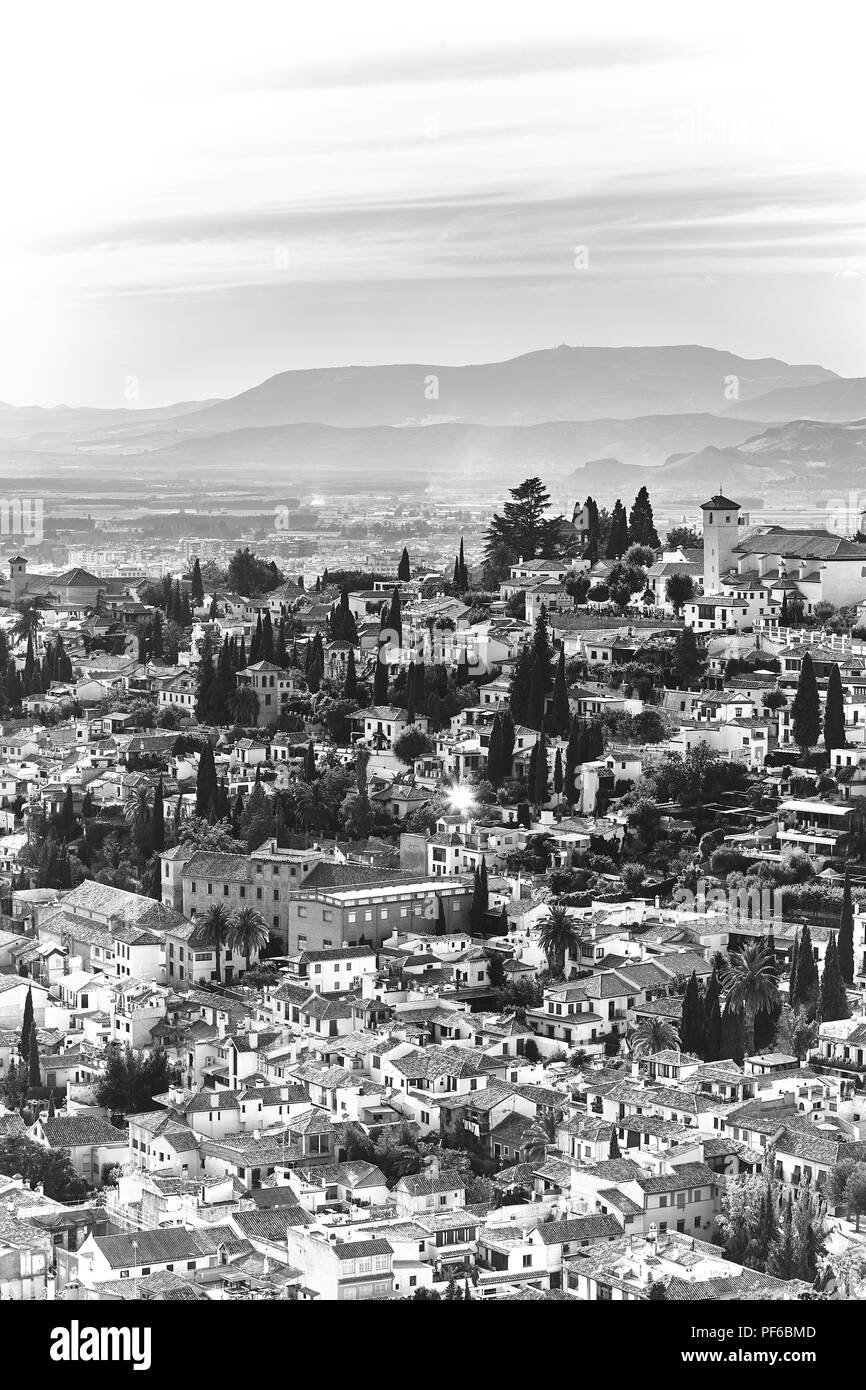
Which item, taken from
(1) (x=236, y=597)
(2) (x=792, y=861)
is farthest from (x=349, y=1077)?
(1) (x=236, y=597)

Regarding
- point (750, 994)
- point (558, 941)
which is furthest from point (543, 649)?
point (750, 994)

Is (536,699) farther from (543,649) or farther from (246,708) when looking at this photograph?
(246,708)

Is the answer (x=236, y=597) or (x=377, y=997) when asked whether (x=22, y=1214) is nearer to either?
(x=377, y=997)

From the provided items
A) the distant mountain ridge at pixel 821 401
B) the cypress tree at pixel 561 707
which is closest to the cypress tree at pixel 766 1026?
the cypress tree at pixel 561 707

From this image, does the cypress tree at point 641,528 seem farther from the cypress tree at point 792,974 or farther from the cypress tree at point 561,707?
the cypress tree at point 792,974

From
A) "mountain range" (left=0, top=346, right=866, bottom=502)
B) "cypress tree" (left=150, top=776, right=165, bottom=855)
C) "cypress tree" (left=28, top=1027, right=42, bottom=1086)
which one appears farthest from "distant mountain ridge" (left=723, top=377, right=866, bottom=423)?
"cypress tree" (left=28, top=1027, right=42, bottom=1086)

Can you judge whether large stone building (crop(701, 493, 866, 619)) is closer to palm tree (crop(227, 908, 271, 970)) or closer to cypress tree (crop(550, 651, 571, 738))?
cypress tree (crop(550, 651, 571, 738))
